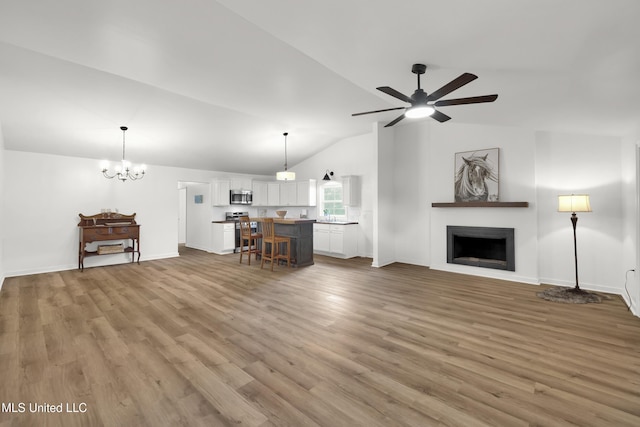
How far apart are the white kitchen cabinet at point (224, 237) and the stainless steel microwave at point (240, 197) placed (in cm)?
75

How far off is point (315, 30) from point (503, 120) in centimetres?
342

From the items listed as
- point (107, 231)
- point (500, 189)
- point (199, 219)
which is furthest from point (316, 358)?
point (199, 219)

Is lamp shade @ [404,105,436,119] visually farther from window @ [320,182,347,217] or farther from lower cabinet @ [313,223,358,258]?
window @ [320,182,347,217]

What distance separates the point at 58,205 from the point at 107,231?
3.38 feet

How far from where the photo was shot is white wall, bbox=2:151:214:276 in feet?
17.7

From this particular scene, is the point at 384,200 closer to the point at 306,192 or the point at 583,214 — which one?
the point at 306,192

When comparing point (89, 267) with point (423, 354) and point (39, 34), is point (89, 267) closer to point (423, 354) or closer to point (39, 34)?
point (39, 34)

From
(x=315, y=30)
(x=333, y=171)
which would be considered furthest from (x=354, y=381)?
(x=333, y=171)

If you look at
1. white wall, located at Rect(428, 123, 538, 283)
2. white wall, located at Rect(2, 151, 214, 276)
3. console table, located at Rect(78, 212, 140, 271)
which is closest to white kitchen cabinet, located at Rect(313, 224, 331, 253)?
white wall, located at Rect(428, 123, 538, 283)

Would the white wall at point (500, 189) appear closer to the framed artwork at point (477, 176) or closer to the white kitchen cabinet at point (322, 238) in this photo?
the framed artwork at point (477, 176)

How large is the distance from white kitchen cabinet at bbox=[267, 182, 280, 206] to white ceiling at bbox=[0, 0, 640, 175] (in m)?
3.41

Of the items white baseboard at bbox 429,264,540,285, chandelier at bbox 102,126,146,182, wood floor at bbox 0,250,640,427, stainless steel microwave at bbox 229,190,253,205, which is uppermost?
chandelier at bbox 102,126,146,182

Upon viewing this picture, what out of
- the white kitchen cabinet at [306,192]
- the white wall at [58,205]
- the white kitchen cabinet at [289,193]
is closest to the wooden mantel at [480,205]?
the white kitchen cabinet at [306,192]

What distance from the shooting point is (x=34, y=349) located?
258 centimetres
